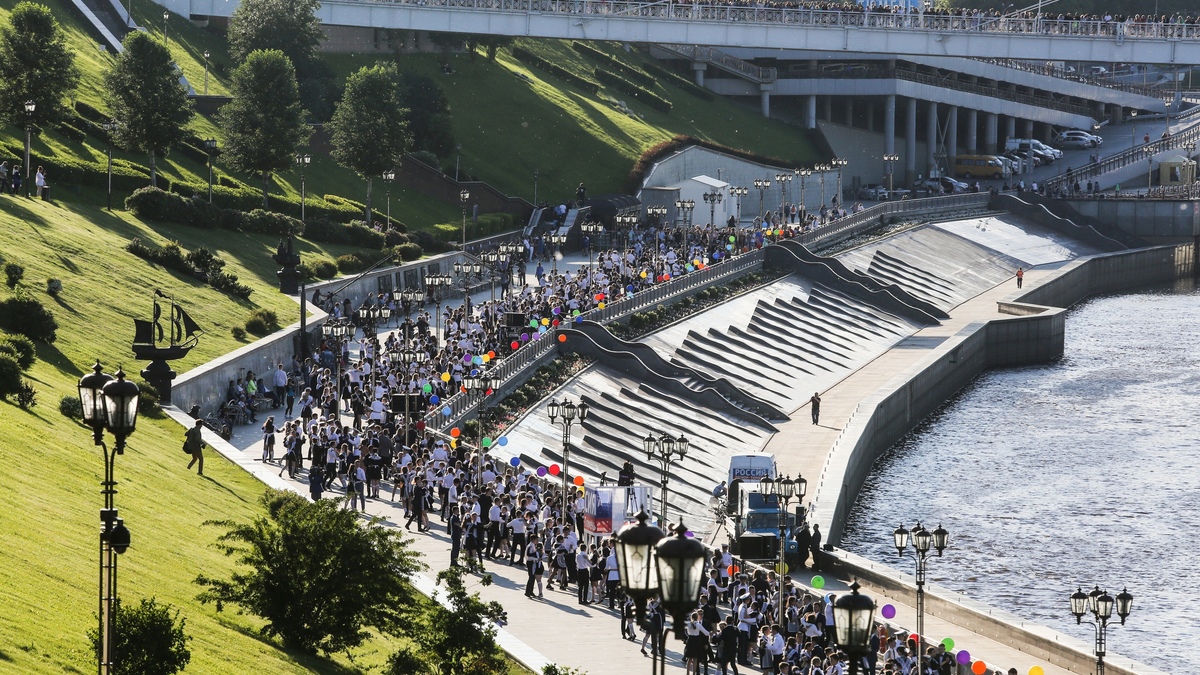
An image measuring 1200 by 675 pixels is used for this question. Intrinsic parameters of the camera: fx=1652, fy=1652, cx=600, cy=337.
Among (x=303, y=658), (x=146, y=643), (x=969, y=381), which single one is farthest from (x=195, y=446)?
(x=969, y=381)

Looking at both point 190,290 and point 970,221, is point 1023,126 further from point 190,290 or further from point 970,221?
point 190,290

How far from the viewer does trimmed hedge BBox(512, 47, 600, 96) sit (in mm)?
107062

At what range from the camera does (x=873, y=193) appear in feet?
352

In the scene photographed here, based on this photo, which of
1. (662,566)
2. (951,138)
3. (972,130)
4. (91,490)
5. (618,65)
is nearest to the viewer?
(662,566)

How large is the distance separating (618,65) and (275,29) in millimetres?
34949

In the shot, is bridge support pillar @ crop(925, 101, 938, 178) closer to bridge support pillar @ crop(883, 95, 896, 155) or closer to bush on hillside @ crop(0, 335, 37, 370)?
bridge support pillar @ crop(883, 95, 896, 155)

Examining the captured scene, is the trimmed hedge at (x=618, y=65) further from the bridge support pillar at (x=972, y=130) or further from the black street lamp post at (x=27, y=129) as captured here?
the black street lamp post at (x=27, y=129)

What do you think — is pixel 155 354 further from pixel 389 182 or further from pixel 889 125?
pixel 889 125

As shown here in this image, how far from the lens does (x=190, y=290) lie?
167 ft

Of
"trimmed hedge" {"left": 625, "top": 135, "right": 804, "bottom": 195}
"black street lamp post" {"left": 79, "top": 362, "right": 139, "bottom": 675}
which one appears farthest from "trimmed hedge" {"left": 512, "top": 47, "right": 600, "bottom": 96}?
"black street lamp post" {"left": 79, "top": 362, "right": 139, "bottom": 675}

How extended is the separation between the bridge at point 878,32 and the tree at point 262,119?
31193 mm

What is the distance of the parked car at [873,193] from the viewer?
106188 mm

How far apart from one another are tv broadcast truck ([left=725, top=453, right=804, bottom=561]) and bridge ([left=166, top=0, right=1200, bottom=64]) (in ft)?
189

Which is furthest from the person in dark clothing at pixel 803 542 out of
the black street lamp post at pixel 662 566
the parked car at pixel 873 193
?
the parked car at pixel 873 193
